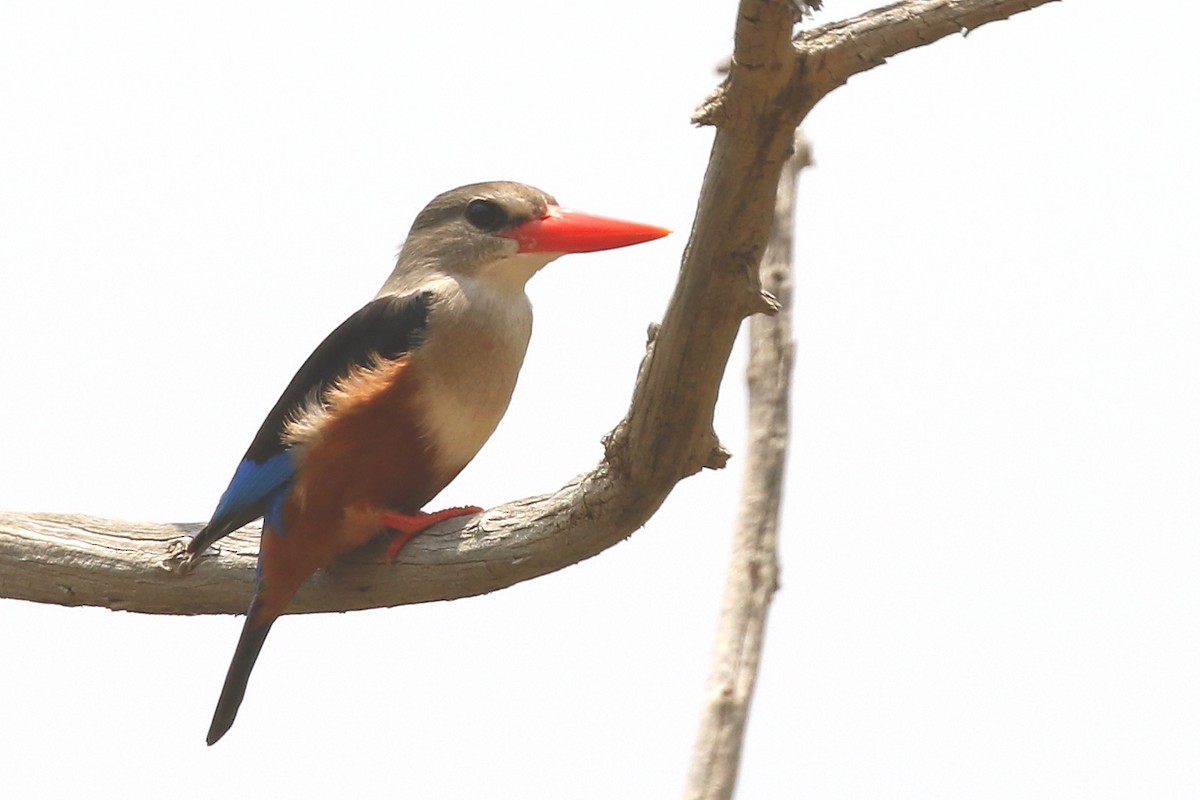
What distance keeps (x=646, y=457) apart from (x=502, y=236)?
3.65ft

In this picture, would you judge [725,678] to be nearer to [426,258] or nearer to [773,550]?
[773,550]

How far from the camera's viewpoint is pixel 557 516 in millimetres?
2871

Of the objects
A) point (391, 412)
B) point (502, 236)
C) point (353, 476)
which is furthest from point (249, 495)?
point (502, 236)

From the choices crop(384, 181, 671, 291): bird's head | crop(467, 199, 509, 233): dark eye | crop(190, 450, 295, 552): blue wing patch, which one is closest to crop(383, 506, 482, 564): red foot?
crop(190, 450, 295, 552): blue wing patch

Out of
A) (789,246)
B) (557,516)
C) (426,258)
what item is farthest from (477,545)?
(789,246)

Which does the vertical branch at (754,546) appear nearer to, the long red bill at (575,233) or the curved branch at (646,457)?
the long red bill at (575,233)

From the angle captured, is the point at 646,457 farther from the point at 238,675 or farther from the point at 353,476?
the point at 238,675

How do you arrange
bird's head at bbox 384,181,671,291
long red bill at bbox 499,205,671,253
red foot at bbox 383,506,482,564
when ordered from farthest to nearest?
bird's head at bbox 384,181,671,291 → long red bill at bbox 499,205,671,253 → red foot at bbox 383,506,482,564

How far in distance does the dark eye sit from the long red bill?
40 mm

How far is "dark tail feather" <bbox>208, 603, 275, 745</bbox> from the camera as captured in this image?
337 centimetres

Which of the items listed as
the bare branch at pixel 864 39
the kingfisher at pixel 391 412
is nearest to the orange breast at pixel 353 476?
the kingfisher at pixel 391 412

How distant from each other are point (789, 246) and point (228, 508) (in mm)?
1618

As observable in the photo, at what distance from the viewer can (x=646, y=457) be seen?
2.59m

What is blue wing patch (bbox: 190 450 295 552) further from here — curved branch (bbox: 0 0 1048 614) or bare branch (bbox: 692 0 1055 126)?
bare branch (bbox: 692 0 1055 126)
